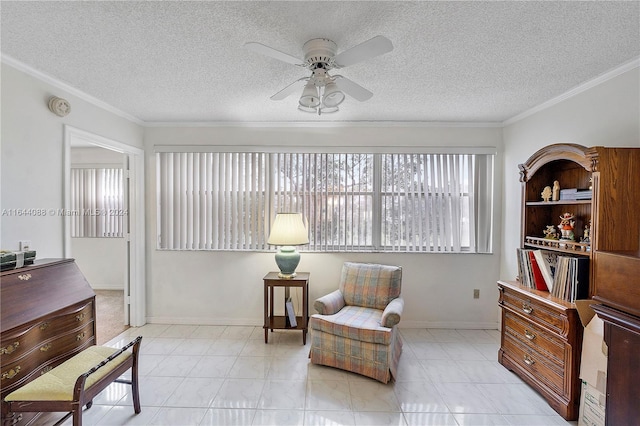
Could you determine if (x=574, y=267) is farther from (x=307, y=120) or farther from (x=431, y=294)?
(x=307, y=120)

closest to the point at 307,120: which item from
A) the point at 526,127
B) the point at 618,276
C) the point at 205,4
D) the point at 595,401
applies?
the point at 205,4

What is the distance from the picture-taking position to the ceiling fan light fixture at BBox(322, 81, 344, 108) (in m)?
1.79

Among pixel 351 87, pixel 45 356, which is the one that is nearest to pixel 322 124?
pixel 351 87

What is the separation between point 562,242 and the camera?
2.21 meters

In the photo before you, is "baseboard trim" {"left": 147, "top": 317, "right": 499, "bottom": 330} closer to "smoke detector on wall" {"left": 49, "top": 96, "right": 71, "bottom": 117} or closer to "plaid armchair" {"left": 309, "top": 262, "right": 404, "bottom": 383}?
"plaid armchair" {"left": 309, "top": 262, "right": 404, "bottom": 383}

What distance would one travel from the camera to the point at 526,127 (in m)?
3.09

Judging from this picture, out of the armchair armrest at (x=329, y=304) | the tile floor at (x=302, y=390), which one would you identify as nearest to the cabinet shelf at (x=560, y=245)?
the tile floor at (x=302, y=390)

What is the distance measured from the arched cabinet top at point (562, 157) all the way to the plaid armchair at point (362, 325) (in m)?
1.52

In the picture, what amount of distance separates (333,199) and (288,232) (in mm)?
746

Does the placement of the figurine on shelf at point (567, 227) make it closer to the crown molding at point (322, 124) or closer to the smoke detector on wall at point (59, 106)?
the crown molding at point (322, 124)

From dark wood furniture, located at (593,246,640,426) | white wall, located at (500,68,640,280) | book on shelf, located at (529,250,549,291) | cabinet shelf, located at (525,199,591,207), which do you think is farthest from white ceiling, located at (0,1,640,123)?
book on shelf, located at (529,250,549,291)

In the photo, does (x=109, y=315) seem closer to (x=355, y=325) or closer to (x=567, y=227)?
(x=355, y=325)

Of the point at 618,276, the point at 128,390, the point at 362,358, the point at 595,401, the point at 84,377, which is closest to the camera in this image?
the point at 618,276

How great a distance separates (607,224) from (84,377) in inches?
130
